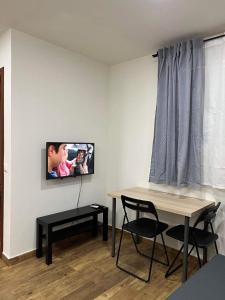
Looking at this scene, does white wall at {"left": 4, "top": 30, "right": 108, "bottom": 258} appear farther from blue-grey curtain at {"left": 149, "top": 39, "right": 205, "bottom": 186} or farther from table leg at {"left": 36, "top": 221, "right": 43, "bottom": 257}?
blue-grey curtain at {"left": 149, "top": 39, "right": 205, "bottom": 186}

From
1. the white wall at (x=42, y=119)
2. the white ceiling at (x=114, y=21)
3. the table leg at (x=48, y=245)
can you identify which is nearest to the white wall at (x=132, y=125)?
the white wall at (x=42, y=119)

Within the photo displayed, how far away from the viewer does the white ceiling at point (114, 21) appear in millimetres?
2057

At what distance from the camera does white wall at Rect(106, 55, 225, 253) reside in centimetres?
322

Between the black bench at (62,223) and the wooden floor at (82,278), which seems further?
the black bench at (62,223)

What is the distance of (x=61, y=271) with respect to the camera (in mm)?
2537

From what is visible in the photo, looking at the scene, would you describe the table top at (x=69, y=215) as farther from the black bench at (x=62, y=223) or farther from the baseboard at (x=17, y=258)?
the baseboard at (x=17, y=258)

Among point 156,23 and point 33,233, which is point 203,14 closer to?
point 156,23

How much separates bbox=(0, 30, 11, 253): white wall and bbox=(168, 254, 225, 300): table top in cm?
201

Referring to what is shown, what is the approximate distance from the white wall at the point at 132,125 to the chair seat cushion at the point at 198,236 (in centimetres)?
37

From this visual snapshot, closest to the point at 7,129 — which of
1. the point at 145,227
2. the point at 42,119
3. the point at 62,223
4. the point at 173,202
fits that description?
the point at 42,119

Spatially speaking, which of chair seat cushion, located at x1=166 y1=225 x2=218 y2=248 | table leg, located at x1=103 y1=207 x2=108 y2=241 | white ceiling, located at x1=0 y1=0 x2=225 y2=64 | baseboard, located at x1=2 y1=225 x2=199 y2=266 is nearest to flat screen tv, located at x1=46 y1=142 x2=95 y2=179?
table leg, located at x1=103 y1=207 x2=108 y2=241

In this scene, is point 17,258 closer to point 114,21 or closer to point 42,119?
point 42,119

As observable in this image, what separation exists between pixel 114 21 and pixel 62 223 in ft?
7.51

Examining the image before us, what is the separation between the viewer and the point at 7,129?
2.66 metres
